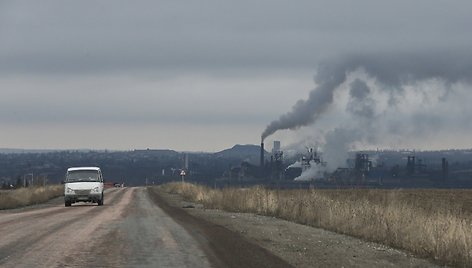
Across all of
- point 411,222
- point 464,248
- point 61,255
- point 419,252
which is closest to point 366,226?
point 411,222

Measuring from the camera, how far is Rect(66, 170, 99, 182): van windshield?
40338mm

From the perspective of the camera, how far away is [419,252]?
16516 millimetres

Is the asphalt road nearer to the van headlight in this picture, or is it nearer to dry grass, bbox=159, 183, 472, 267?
dry grass, bbox=159, 183, 472, 267

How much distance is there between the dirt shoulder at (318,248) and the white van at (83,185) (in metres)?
17.1

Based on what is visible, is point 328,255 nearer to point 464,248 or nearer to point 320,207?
point 464,248

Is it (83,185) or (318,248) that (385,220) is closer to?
(318,248)

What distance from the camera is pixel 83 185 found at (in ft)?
→ 131

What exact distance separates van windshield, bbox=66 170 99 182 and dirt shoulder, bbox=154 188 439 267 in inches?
684

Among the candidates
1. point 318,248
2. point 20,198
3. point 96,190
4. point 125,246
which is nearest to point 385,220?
point 318,248

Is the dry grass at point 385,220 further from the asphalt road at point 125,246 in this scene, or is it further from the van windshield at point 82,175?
the van windshield at point 82,175

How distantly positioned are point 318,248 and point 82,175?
2565 centimetres

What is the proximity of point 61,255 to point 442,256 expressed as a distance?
25.7 ft

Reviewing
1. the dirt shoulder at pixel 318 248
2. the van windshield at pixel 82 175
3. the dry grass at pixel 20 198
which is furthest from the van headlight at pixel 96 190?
the dirt shoulder at pixel 318 248

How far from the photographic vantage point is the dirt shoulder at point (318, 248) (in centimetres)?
1466
